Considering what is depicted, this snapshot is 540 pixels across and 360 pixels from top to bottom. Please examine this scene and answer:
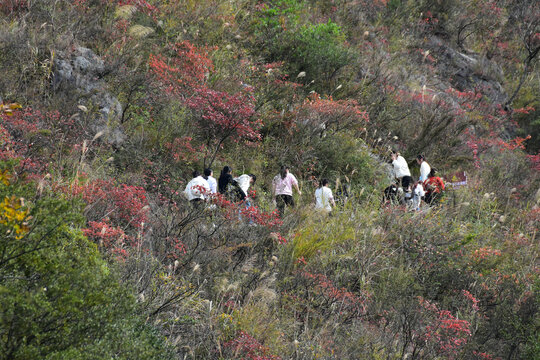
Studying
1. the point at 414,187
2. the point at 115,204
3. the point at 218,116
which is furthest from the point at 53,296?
the point at 414,187

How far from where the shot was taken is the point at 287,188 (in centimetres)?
1030

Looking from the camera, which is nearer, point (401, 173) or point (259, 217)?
point (259, 217)

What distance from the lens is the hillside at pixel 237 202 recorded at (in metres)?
4.08

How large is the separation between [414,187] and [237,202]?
4.66m

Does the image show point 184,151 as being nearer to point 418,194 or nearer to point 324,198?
point 324,198

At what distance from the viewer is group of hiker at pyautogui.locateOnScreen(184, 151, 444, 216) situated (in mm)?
9094

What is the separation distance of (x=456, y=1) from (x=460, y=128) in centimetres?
1012

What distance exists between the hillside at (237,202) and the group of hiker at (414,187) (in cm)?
41

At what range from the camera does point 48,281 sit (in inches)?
146

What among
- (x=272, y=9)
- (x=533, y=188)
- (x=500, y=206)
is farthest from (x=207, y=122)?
(x=533, y=188)

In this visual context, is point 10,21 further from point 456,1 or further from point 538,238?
point 456,1

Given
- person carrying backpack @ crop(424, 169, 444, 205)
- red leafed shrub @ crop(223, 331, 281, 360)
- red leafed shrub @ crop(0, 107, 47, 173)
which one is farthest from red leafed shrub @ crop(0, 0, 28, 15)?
person carrying backpack @ crop(424, 169, 444, 205)

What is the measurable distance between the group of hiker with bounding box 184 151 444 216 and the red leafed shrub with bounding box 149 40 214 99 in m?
2.35

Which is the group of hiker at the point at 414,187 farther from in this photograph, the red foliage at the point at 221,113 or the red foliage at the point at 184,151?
the red foliage at the point at 184,151
